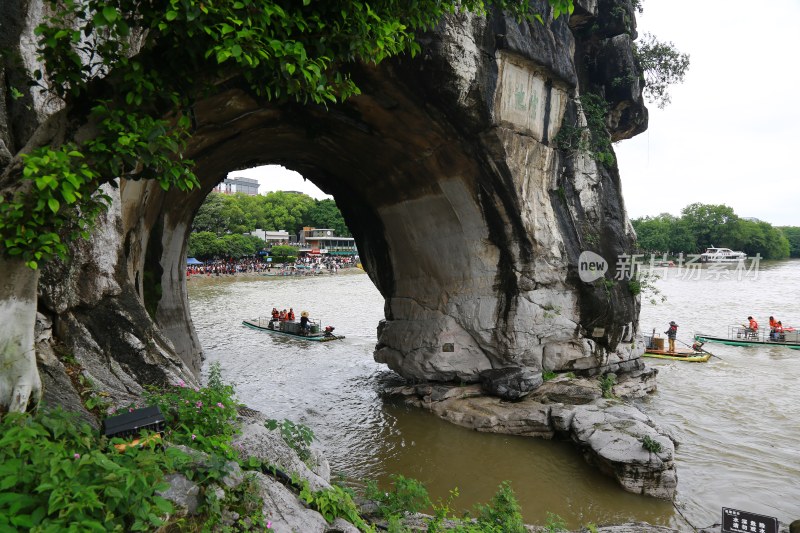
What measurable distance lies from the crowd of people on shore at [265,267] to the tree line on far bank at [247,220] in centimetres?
121

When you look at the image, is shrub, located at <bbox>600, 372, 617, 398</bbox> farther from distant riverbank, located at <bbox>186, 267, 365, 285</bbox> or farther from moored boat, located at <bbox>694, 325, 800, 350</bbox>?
distant riverbank, located at <bbox>186, 267, 365, 285</bbox>

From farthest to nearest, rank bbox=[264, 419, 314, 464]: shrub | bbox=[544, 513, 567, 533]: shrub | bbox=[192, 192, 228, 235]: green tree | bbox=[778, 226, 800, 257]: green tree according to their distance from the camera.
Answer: bbox=[778, 226, 800, 257]: green tree, bbox=[192, 192, 228, 235]: green tree, bbox=[544, 513, 567, 533]: shrub, bbox=[264, 419, 314, 464]: shrub

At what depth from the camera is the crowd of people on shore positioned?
146 ft

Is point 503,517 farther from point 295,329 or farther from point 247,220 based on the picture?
point 247,220

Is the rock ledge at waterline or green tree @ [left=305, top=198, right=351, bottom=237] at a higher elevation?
green tree @ [left=305, top=198, right=351, bottom=237]

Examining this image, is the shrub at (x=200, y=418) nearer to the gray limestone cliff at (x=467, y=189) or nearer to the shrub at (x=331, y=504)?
the shrub at (x=331, y=504)

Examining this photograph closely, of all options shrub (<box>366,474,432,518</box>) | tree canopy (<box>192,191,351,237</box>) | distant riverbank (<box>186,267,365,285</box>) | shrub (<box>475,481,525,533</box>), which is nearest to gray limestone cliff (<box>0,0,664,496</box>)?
shrub (<box>366,474,432,518</box>)

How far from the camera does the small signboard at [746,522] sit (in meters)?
5.09

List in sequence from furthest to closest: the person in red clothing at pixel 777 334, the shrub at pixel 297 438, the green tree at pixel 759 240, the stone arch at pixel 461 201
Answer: the green tree at pixel 759 240 → the person in red clothing at pixel 777 334 → the stone arch at pixel 461 201 → the shrub at pixel 297 438

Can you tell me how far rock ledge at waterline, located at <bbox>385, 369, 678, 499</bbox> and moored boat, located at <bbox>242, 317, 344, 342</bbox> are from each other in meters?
6.79

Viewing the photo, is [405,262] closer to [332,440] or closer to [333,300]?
[332,440]

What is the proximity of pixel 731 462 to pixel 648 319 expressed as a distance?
17116 millimetres

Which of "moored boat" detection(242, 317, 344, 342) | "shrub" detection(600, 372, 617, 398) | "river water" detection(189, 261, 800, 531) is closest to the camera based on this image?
"river water" detection(189, 261, 800, 531)

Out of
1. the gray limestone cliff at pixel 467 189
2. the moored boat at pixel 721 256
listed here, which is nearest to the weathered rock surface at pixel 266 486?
the gray limestone cliff at pixel 467 189
